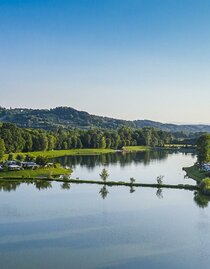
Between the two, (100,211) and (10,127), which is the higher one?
(10,127)

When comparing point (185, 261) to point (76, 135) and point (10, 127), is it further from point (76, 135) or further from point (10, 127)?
point (76, 135)

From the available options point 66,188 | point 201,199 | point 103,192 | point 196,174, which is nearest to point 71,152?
point 196,174

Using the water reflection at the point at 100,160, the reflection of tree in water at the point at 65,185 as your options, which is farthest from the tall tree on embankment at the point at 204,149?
the reflection of tree in water at the point at 65,185

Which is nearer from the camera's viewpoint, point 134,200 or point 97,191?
point 134,200

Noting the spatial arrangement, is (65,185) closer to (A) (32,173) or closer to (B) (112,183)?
(B) (112,183)

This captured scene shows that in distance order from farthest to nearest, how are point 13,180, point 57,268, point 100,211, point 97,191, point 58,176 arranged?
point 58,176
point 13,180
point 97,191
point 100,211
point 57,268

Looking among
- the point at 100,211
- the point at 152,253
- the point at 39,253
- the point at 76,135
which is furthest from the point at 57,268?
the point at 76,135
